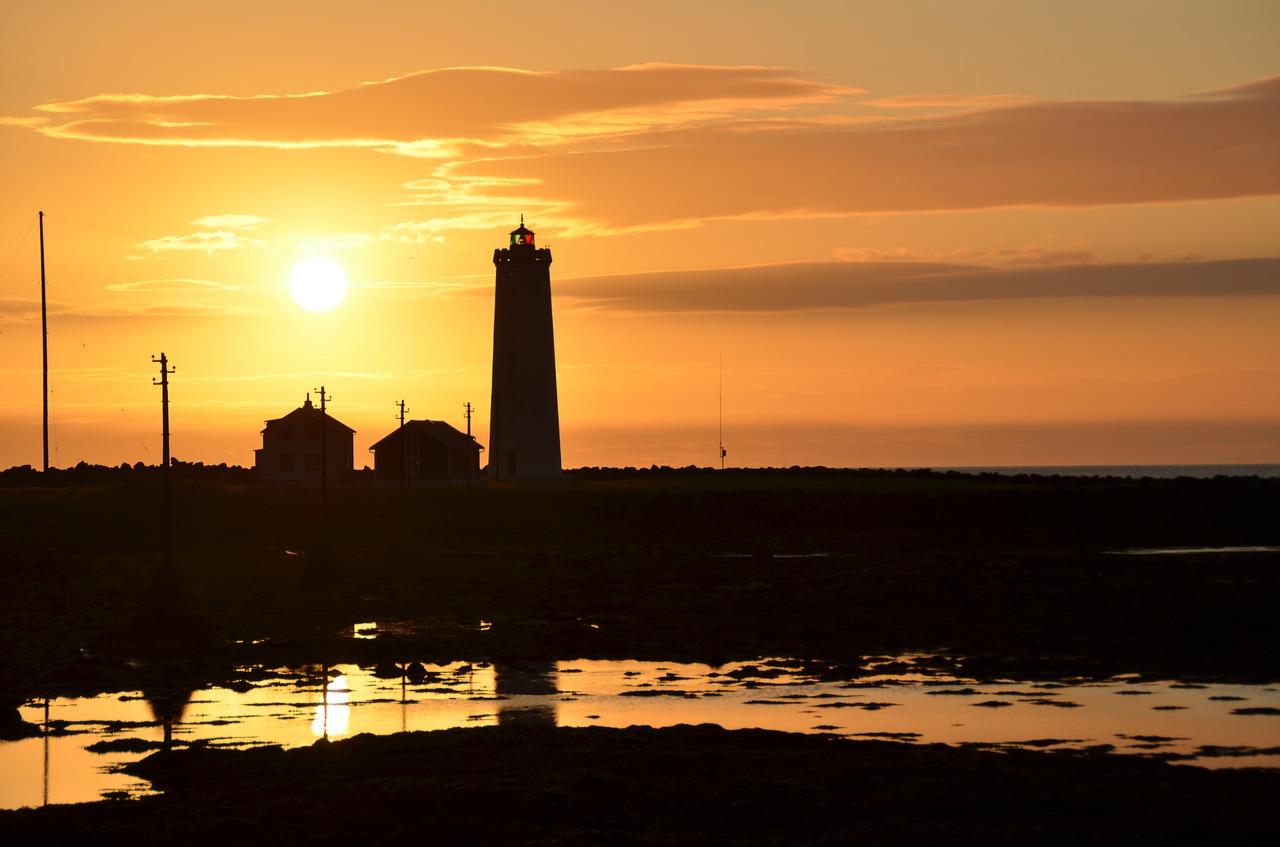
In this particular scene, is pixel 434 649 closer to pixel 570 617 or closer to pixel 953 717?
pixel 570 617

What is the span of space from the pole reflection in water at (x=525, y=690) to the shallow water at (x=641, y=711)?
58 mm

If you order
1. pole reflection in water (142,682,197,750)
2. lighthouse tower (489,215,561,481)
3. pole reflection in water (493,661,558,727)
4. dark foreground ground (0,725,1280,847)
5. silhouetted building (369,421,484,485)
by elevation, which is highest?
lighthouse tower (489,215,561,481)

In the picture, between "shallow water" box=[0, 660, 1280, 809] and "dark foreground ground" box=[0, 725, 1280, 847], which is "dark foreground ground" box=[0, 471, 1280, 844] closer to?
"dark foreground ground" box=[0, 725, 1280, 847]

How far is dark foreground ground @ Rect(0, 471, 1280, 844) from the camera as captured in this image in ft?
58.3

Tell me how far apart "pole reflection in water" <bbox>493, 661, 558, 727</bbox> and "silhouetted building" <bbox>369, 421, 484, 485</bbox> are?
207 ft

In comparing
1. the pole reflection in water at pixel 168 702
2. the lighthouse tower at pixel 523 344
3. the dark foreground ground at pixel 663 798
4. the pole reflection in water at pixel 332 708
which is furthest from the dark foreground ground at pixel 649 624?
the lighthouse tower at pixel 523 344

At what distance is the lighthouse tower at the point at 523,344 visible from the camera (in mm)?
87188

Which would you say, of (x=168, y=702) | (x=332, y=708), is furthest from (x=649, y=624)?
(x=168, y=702)

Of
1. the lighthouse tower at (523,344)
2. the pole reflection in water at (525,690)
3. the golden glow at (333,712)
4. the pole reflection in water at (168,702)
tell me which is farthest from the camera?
the lighthouse tower at (523,344)

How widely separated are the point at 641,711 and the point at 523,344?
62245 millimetres

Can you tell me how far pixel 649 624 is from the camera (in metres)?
39.9

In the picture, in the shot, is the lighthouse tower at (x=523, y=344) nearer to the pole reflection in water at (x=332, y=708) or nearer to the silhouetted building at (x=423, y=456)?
the silhouetted building at (x=423, y=456)

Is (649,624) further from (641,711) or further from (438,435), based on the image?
(438,435)

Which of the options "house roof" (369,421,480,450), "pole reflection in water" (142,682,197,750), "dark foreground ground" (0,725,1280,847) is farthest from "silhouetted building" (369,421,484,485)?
"dark foreground ground" (0,725,1280,847)
